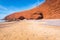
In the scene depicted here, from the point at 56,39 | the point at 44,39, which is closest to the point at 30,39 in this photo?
the point at 44,39

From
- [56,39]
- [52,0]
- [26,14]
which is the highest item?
[52,0]

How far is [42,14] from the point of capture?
70.8 ft

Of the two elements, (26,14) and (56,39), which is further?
(26,14)

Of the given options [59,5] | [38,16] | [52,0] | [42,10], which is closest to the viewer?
[59,5]

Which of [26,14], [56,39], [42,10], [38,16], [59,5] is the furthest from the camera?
[26,14]

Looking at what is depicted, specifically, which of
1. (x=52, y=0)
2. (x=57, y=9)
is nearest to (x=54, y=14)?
(x=57, y=9)

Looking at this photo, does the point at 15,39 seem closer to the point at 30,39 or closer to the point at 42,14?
the point at 30,39

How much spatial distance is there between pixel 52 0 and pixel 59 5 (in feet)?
9.18

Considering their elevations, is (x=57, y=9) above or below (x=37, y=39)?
above

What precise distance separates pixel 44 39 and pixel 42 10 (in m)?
18.6

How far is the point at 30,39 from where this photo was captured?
4188 mm

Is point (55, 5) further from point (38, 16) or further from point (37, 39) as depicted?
point (37, 39)

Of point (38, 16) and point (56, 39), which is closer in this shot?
point (56, 39)

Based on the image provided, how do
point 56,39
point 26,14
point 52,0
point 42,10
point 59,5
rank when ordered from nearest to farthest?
point 56,39 < point 59,5 < point 52,0 < point 42,10 < point 26,14
